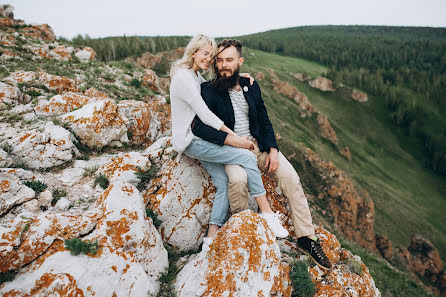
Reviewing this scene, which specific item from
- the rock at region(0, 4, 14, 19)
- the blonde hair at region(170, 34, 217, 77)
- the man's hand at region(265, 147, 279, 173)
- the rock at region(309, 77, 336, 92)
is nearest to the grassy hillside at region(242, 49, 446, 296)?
the rock at region(309, 77, 336, 92)

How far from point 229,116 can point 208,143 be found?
88cm

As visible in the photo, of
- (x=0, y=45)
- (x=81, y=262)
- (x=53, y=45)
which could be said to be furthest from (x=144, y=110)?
(x=53, y=45)

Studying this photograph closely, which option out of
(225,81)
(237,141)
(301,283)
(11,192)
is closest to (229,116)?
(237,141)

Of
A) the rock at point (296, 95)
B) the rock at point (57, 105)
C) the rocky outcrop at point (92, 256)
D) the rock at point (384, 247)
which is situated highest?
the rock at point (57, 105)

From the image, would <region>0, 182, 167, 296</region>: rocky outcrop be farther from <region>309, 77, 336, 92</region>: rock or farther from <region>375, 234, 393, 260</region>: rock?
<region>309, 77, 336, 92</region>: rock

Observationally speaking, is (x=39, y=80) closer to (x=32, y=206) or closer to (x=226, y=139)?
(x=32, y=206)

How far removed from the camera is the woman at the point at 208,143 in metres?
5.25

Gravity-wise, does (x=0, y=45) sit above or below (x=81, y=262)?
above

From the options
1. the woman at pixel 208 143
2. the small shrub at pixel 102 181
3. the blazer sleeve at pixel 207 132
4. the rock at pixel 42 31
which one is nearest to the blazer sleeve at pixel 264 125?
the woman at pixel 208 143

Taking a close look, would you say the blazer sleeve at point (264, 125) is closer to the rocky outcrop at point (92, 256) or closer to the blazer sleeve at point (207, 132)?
the blazer sleeve at point (207, 132)

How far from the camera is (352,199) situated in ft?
91.5

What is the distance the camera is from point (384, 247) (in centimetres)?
2917

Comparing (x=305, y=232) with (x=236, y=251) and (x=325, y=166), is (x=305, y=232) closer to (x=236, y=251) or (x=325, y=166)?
(x=236, y=251)

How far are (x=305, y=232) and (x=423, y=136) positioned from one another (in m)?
92.8
